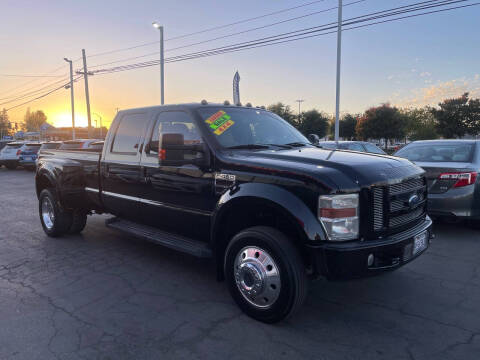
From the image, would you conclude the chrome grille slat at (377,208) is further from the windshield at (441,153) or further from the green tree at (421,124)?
the green tree at (421,124)

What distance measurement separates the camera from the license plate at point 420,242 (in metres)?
3.14

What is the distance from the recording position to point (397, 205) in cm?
305

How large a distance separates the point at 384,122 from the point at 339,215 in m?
50.3

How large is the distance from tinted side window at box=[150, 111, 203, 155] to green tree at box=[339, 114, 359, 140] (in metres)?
60.4

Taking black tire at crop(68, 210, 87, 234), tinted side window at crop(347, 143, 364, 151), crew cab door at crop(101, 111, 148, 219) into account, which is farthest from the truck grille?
tinted side window at crop(347, 143, 364, 151)

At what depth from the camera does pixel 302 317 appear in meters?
3.22

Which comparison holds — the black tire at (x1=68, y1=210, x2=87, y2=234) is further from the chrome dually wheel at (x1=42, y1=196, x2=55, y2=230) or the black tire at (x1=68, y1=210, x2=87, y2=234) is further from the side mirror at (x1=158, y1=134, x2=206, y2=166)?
the side mirror at (x1=158, y1=134, x2=206, y2=166)

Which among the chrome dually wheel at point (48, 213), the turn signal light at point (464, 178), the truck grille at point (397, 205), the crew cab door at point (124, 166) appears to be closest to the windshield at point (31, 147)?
the chrome dually wheel at point (48, 213)

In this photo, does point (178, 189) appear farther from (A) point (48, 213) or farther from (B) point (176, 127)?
(A) point (48, 213)

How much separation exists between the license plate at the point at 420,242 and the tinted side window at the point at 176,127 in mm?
2220

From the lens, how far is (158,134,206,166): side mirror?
3424 mm

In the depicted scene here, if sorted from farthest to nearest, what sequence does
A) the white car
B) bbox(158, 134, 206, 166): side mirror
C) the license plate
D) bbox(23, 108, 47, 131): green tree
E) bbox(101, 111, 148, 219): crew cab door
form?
bbox(23, 108, 47, 131): green tree → the white car → bbox(101, 111, 148, 219): crew cab door → bbox(158, 134, 206, 166): side mirror → the license plate

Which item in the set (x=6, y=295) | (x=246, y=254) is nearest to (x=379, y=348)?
(x=246, y=254)

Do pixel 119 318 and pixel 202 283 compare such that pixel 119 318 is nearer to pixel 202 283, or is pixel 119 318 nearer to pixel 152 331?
pixel 152 331
